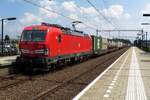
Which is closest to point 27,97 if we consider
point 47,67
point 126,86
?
point 126,86

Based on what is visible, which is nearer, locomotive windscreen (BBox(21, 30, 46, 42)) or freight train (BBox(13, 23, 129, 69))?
freight train (BBox(13, 23, 129, 69))

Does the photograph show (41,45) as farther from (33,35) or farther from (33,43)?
(33,35)

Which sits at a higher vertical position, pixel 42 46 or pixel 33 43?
pixel 33 43

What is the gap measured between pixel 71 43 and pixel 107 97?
16.2m

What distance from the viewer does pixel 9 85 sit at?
1546cm

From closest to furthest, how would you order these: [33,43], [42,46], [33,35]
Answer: [42,46] → [33,43] → [33,35]

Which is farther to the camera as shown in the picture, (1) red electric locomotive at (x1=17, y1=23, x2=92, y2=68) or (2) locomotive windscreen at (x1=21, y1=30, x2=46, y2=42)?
(2) locomotive windscreen at (x1=21, y1=30, x2=46, y2=42)

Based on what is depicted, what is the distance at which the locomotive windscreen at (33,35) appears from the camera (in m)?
21.4

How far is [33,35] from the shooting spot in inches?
856

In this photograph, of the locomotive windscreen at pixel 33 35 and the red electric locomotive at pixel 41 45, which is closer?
the red electric locomotive at pixel 41 45

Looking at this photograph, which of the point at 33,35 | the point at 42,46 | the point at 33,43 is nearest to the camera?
the point at 42,46

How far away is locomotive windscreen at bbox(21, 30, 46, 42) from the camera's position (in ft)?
70.1

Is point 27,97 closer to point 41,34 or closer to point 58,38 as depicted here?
point 41,34

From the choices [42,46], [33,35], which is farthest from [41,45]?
[33,35]
